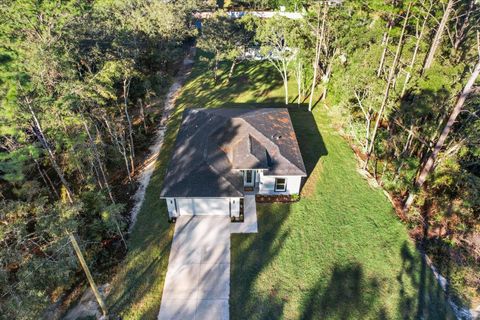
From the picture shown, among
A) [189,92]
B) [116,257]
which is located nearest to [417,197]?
[116,257]

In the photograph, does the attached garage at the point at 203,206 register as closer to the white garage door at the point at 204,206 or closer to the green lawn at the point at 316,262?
the white garage door at the point at 204,206

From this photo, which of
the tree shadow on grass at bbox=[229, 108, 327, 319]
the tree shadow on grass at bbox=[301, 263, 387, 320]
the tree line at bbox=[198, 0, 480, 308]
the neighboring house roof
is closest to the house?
the neighboring house roof

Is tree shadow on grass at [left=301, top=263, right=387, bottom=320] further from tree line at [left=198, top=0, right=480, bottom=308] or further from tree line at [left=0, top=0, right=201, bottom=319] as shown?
tree line at [left=0, top=0, right=201, bottom=319]

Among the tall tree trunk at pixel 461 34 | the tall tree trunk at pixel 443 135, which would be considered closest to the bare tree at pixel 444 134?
the tall tree trunk at pixel 443 135

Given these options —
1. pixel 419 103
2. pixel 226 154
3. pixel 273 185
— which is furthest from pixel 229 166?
pixel 419 103

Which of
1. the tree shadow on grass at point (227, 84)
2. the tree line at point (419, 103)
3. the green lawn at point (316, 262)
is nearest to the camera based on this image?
the green lawn at point (316, 262)

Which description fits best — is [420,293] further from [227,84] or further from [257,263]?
[227,84]
